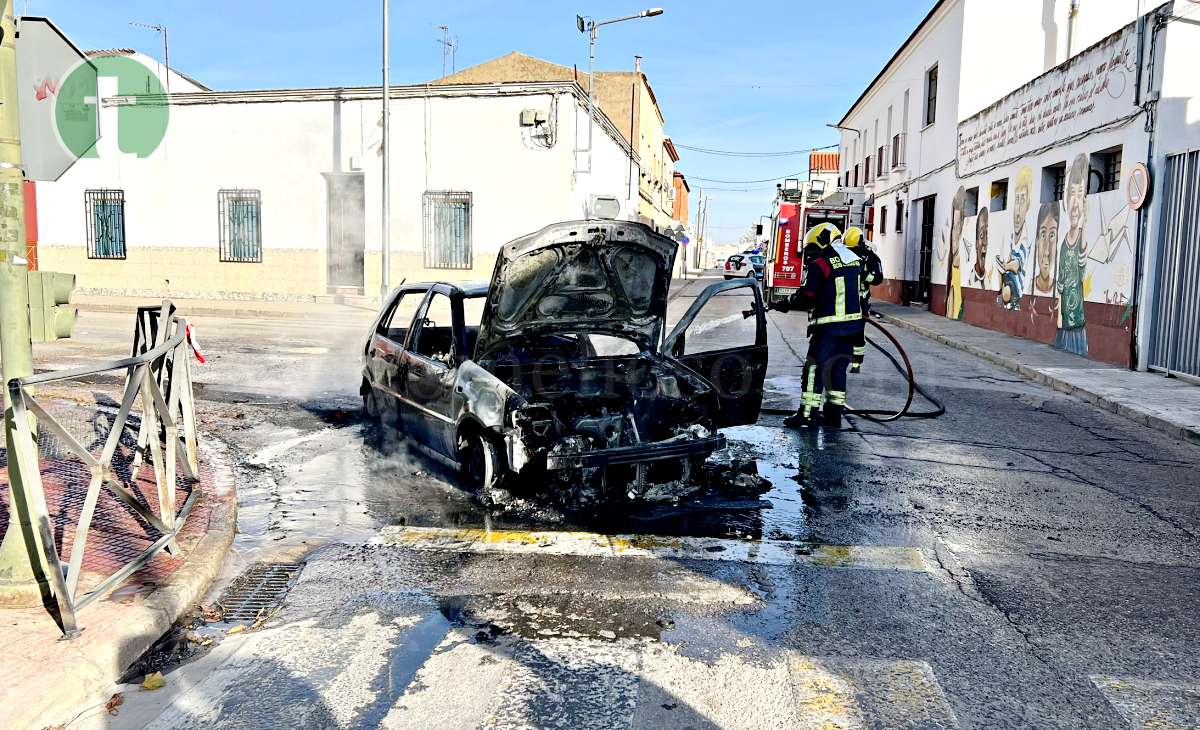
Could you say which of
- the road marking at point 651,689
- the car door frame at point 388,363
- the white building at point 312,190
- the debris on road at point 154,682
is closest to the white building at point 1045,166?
the white building at point 312,190

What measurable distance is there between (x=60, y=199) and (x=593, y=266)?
78.9 ft

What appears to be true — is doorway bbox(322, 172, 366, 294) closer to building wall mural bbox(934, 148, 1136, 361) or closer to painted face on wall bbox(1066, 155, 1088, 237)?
building wall mural bbox(934, 148, 1136, 361)

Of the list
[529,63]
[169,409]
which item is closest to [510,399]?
[169,409]

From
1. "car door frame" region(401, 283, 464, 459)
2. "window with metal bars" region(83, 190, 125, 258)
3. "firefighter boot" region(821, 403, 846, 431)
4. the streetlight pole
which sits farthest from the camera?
"window with metal bars" region(83, 190, 125, 258)

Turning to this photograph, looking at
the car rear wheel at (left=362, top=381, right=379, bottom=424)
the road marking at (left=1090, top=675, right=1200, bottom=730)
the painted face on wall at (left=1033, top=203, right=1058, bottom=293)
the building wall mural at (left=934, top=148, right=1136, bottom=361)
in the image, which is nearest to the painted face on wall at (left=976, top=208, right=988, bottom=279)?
the building wall mural at (left=934, top=148, right=1136, bottom=361)

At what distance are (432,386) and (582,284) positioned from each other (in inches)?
50.8

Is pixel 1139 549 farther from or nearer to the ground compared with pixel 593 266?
nearer to the ground

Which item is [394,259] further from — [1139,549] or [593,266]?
[1139,549]

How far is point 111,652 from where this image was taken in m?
3.35

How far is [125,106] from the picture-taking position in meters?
24.0

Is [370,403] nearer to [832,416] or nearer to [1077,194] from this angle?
[832,416]

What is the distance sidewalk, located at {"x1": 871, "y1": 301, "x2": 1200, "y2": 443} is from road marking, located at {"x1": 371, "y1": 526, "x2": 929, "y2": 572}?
5.18 meters

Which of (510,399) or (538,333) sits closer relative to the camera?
(510,399)

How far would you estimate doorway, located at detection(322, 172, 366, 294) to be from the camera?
22.8m
